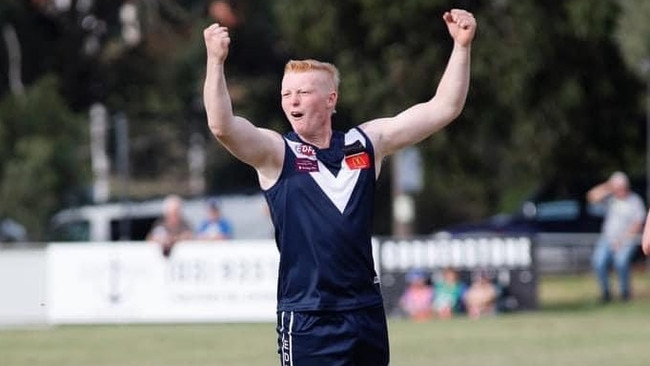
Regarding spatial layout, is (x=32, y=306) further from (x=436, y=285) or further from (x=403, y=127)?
(x=403, y=127)

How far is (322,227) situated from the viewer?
729cm

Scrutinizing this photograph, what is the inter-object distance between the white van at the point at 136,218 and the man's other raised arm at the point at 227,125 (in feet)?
83.2

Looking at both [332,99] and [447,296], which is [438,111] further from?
[447,296]

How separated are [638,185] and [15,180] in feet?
39.5

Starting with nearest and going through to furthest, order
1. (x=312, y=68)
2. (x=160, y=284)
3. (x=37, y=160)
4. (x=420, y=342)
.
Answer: (x=312, y=68) → (x=420, y=342) → (x=160, y=284) → (x=37, y=160)

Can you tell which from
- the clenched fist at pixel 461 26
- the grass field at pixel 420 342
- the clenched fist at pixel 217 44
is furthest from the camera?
the grass field at pixel 420 342

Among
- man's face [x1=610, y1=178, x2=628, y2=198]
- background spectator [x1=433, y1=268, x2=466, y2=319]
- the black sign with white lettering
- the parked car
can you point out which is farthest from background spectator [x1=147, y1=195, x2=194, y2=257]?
the parked car

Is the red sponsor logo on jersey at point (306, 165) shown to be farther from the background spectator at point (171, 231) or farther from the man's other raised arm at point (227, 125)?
the background spectator at point (171, 231)

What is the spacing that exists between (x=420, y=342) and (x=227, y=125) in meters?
11.5

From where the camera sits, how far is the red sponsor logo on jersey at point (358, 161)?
7.39 metres

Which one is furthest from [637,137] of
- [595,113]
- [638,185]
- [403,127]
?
[403,127]

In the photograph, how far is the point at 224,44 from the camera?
23.1 feet

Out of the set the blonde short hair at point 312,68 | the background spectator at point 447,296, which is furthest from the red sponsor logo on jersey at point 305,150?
the background spectator at point 447,296

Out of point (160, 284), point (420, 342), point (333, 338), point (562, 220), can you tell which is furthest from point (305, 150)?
point (562, 220)
